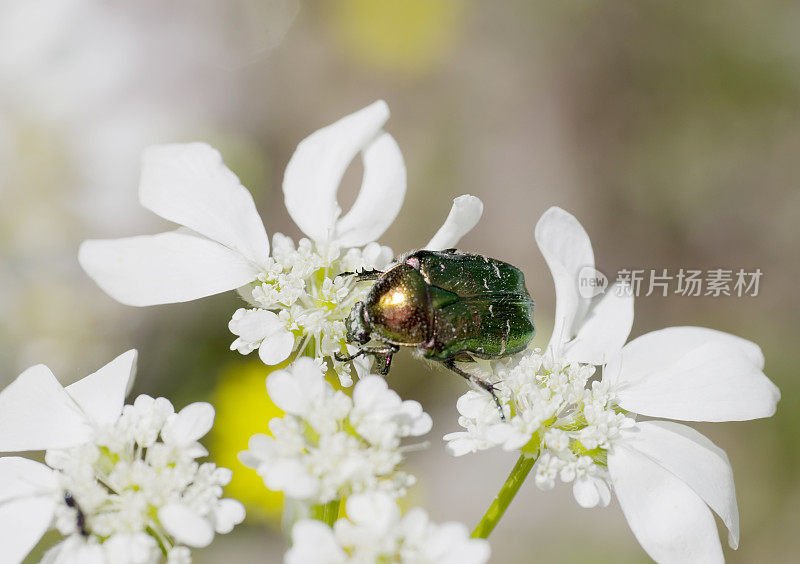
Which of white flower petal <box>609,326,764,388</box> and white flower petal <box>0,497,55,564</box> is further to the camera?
white flower petal <box>609,326,764,388</box>

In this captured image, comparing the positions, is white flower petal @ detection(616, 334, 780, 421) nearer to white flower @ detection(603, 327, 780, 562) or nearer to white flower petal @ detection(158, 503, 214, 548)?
white flower @ detection(603, 327, 780, 562)

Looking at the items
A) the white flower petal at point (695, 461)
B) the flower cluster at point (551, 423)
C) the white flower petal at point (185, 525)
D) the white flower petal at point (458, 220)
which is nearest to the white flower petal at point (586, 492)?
the flower cluster at point (551, 423)

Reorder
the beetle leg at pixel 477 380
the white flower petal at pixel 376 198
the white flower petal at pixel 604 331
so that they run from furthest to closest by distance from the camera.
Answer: the white flower petal at pixel 376 198 → the white flower petal at pixel 604 331 → the beetle leg at pixel 477 380

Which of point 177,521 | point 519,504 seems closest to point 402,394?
point 519,504

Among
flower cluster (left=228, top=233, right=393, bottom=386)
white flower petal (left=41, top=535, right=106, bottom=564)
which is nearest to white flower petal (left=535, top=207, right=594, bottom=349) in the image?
flower cluster (left=228, top=233, right=393, bottom=386)

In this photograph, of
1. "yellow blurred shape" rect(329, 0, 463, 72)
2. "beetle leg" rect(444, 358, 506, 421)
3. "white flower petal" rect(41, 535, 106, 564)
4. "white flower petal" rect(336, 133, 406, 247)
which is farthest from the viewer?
"yellow blurred shape" rect(329, 0, 463, 72)

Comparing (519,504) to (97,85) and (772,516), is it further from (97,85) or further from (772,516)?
(97,85)

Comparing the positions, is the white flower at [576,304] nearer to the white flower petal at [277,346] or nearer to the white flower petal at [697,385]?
the white flower petal at [697,385]

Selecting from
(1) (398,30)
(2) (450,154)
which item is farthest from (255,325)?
(1) (398,30)
